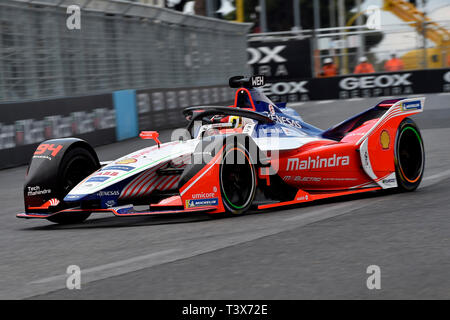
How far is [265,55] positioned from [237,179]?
20627 millimetres

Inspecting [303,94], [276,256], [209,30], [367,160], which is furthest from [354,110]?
[276,256]

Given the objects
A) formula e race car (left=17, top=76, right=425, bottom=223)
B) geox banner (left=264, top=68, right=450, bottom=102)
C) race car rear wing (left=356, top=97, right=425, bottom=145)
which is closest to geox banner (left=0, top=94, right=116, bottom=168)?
formula e race car (left=17, top=76, right=425, bottom=223)

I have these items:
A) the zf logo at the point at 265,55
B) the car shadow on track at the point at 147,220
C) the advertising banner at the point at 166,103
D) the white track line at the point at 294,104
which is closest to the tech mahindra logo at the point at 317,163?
the car shadow on track at the point at 147,220

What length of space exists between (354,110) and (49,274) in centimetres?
1694

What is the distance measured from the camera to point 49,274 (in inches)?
201

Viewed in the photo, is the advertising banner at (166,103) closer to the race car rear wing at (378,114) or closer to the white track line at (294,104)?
the white track line at (294,104)

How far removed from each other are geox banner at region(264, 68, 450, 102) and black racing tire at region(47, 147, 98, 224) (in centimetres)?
1712

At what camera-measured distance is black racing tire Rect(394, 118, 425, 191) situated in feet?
27.6

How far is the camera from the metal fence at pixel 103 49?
1430 cm

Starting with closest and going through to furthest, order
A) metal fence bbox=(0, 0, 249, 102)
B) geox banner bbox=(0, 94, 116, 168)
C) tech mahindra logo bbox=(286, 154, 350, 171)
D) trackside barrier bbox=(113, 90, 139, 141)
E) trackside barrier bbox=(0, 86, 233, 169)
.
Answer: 1. tech mahindra logo bbox=(286, 154, 350, 171)
2. geox banner bbox=(0, 94, 116, 168)
3. trackside barrier bbox=(0, 86, 233, 169)
4. metal fence bbox=(0, 0, 249, 102)
5. trackside barrier bbox=(113, 90, 139, 141)

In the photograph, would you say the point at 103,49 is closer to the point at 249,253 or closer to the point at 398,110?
the point at 398,110

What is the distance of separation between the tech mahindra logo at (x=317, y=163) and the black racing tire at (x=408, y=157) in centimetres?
65

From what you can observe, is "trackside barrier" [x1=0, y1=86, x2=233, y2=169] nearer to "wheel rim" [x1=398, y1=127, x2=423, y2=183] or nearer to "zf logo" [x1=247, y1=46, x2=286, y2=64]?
"zf logo" [x1=247, y1=46, x2=286, y2=64]
